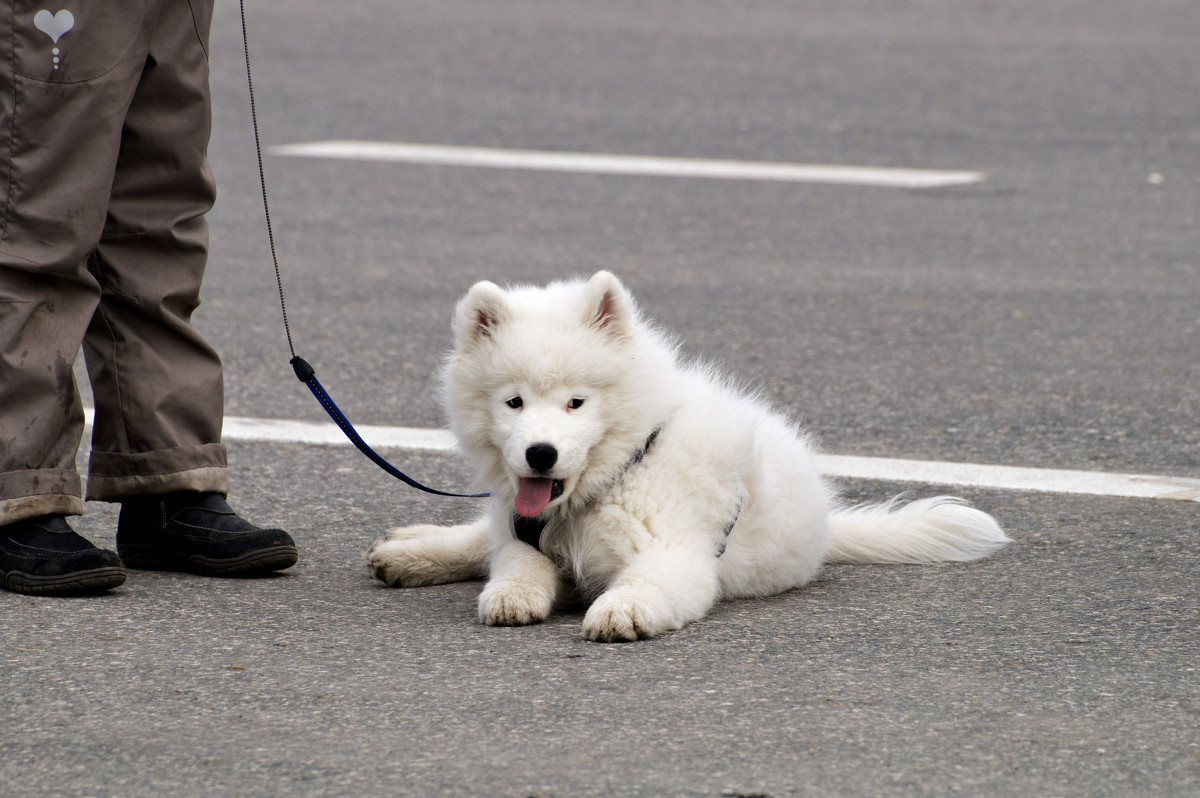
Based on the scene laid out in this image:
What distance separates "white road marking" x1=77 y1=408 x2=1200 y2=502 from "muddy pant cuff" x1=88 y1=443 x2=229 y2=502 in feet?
4.22

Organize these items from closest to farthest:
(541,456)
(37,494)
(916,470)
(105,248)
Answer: (541,456)
(37,494)
(105,248)
(916,470)

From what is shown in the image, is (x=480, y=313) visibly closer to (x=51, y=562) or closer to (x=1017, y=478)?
(x=51, y=562)

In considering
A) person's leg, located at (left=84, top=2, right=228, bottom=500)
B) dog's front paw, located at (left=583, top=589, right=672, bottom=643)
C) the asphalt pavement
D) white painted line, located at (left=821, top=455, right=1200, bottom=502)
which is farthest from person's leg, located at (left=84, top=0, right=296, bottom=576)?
white painted line, located at (left=821, top=455, right=1200, bottom=502)

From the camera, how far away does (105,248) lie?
4.10 meters

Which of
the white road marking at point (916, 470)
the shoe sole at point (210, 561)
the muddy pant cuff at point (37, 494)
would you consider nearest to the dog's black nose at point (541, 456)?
the shoe sole at point (210, 561)

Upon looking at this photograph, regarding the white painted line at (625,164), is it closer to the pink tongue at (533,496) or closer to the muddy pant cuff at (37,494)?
the pink tongue at (533,496)

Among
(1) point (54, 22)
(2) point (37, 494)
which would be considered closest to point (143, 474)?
(2) point (37, 494)

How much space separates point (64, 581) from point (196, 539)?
0.40 metres

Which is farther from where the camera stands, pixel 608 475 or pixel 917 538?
pixel 917 538

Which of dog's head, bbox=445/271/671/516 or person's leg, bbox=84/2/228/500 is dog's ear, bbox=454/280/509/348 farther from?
person's leg, bbox=84/2/228/500

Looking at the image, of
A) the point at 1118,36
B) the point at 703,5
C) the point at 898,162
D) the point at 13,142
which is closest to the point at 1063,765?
the point at 13,142

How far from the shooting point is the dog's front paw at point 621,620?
3584mm

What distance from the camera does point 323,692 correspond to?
10.8ft

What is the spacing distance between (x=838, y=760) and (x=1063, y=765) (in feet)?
1.32
